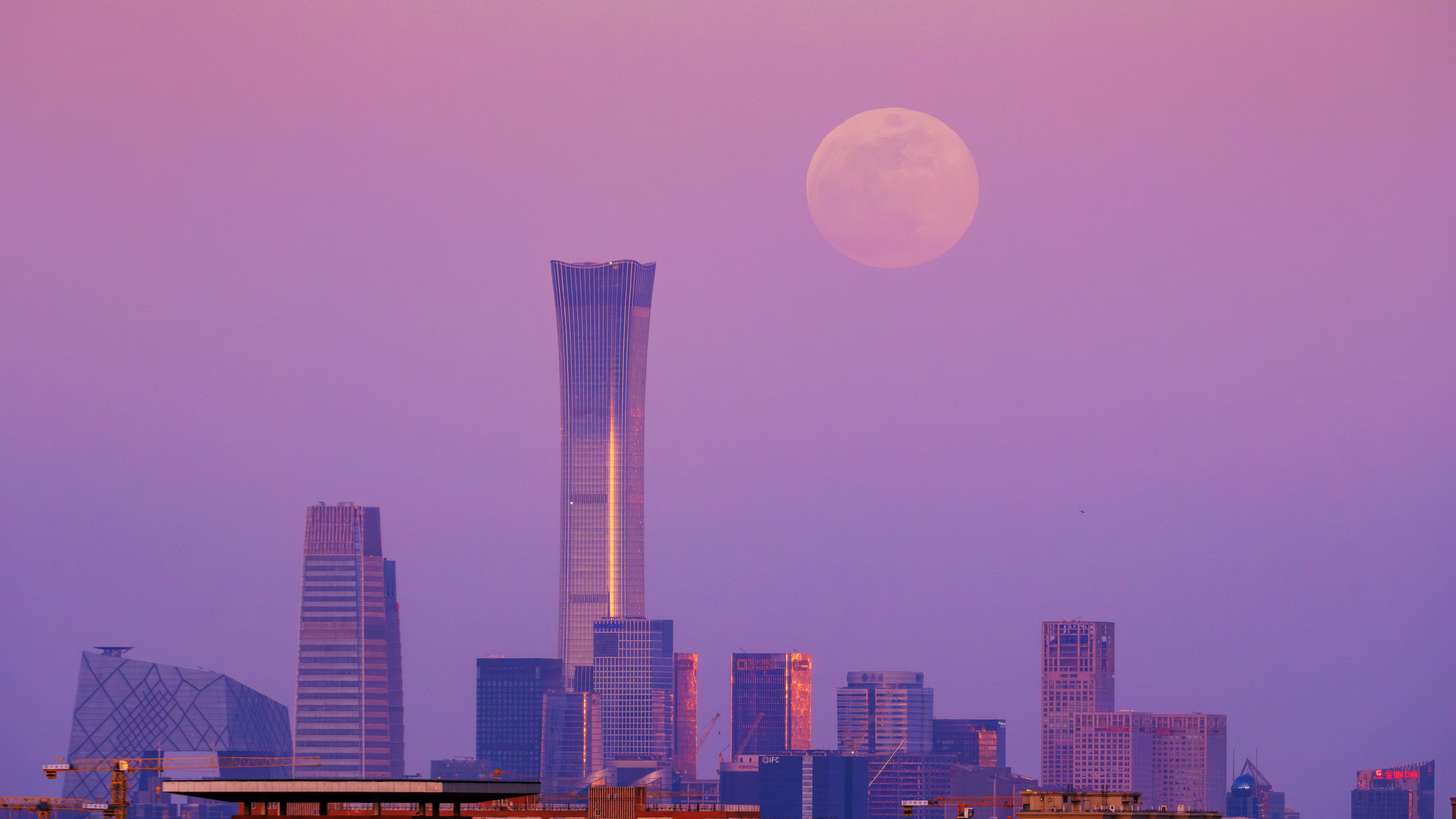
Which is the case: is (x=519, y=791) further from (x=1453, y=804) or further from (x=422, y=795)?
(x=1453, y=804)

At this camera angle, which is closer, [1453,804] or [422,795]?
[422,795]

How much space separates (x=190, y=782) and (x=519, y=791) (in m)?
22.2

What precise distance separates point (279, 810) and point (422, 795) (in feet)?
69.6

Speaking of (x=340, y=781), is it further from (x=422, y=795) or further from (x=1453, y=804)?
(x=1453, y=804)

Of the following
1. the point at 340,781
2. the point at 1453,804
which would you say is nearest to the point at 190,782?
the point at 340,781

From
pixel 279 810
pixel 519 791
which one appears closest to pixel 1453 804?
pixel 519 791

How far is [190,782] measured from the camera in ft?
523

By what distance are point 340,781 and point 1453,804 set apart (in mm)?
99454

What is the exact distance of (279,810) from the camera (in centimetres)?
16238

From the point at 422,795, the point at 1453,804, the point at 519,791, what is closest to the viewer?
the point at 422,795

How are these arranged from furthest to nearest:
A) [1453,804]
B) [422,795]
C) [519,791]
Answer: [1453,804] < [519,791] < [422,795]

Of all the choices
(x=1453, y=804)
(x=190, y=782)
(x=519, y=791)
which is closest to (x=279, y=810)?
(x=190, y=782)

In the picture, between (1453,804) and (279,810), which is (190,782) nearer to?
(279,810)

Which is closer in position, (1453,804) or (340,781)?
(340,781)
